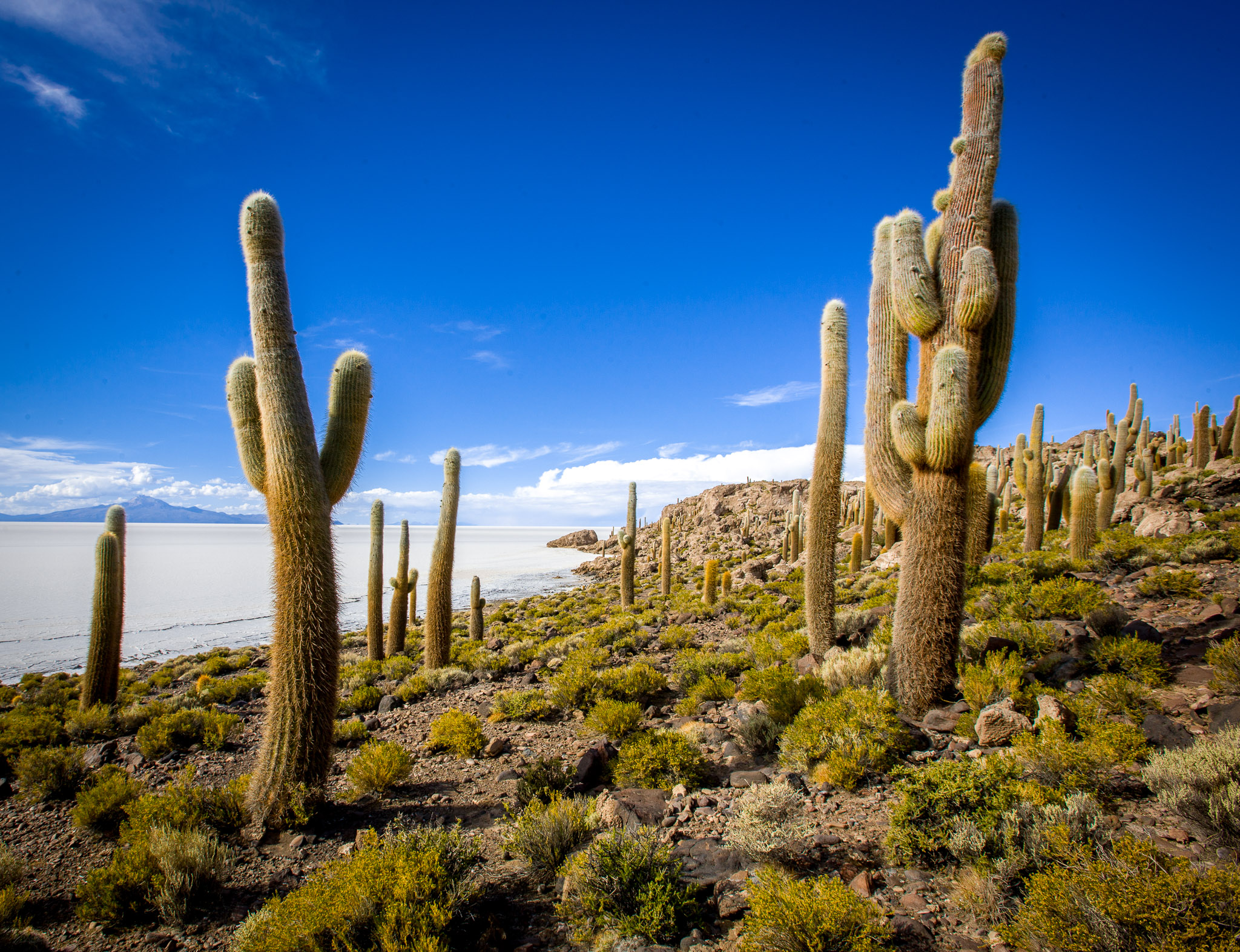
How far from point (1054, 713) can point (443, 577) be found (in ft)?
36.2

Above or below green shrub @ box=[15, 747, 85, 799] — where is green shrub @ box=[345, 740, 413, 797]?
above

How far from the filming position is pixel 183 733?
830 cm

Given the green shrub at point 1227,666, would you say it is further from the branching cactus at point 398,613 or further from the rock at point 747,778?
the branching cactus at point 398,613

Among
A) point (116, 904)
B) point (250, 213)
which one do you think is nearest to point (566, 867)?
point (116, 904)

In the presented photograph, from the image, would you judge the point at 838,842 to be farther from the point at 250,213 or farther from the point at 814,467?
the point at 250,213

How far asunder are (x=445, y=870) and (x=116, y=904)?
95.6 inches

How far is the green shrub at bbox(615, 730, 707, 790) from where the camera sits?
564cm

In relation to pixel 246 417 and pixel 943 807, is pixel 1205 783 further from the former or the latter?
pixel 246 417

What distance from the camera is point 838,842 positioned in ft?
13.9

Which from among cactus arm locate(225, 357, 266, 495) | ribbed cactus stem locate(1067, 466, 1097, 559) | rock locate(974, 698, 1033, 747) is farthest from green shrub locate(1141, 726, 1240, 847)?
ribbed cactus stem locate(1067, 466, 1097, 559)

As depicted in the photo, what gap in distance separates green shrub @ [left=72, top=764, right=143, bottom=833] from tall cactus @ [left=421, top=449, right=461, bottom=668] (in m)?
6.23

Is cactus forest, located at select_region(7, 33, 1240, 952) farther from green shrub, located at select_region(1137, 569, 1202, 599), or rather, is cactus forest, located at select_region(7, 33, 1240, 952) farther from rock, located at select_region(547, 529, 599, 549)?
rock, located at select_region(547, 529, 599, 549)

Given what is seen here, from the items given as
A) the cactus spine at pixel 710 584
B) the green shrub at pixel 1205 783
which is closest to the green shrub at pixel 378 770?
the green shrub at pixel 1205 783

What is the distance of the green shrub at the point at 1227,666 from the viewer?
525 cm
